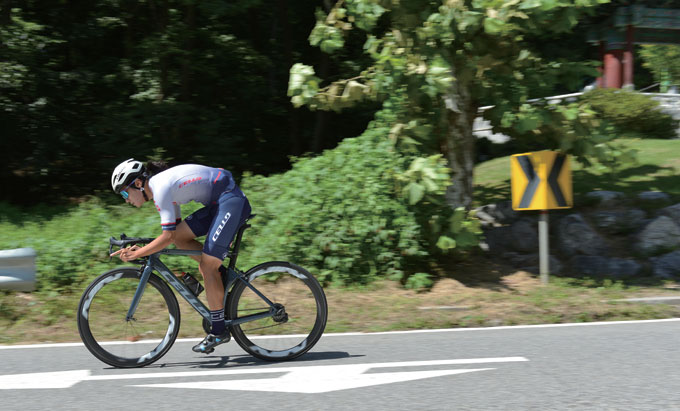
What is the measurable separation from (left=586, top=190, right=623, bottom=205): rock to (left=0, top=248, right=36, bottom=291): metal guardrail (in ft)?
27.3

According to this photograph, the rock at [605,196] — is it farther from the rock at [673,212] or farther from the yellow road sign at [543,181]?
the yellow road sign at [543,181]

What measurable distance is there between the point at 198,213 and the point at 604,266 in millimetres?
6457

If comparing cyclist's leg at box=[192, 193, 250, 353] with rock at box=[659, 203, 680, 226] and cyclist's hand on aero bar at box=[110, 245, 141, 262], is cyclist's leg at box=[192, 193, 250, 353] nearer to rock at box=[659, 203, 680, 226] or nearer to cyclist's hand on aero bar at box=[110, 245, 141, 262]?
cyclist's hand on aero bar at box=[110, 245, 141, 262]

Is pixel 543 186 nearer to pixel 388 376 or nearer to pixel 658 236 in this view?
pixel 658 236

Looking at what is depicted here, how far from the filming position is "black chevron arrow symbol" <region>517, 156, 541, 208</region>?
9391 millimetres

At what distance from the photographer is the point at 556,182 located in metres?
9.38

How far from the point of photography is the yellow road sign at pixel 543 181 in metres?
9.31

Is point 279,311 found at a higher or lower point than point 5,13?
lower

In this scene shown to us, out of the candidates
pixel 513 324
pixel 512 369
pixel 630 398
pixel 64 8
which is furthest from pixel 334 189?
pixel 64 8

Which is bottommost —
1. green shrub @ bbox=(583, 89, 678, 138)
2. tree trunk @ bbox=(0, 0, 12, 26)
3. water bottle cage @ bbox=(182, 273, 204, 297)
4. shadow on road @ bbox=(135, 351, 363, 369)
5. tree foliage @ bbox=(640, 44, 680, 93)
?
shadow on road @ bbox=(135, 351, 363, 369)

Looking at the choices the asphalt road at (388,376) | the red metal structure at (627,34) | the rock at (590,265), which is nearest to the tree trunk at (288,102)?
the rock at (590,265)

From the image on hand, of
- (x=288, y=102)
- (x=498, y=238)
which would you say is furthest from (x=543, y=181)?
(x=288, y=102)

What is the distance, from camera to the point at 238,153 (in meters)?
17.1

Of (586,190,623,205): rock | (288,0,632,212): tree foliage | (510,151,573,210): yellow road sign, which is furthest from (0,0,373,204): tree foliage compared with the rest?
(510,151,573,210): yellow road sign
